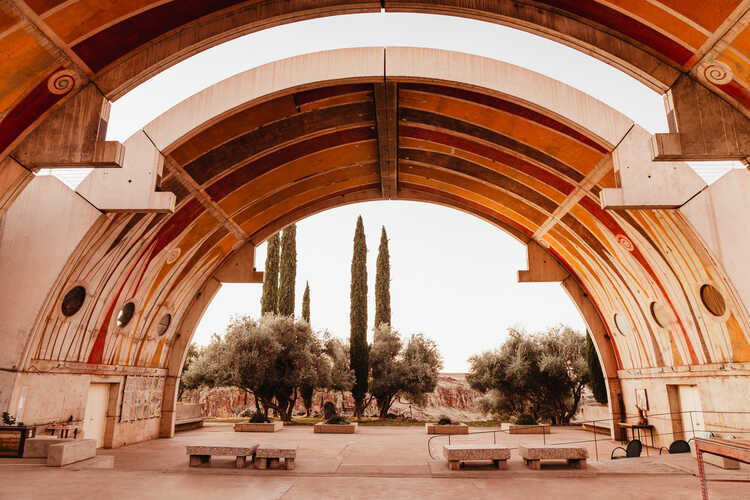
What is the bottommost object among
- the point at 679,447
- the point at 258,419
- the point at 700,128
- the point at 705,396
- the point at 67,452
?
the point at 258,419

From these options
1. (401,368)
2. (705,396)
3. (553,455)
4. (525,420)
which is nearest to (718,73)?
(553,455)

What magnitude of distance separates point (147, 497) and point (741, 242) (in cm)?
1189

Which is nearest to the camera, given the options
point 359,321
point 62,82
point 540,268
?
point 62,82

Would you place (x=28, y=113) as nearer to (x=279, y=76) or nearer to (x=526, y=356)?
(x=279, y=76)

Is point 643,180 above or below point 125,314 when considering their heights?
above

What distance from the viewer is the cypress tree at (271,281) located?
3431cm

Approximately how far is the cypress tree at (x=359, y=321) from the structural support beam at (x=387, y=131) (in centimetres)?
1433

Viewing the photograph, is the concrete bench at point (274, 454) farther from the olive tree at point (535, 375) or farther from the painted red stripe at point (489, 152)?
the olive tree at point (535, 375)

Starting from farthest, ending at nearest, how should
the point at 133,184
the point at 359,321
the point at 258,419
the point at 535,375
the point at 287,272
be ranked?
the point at 287,272, the point at 359,321, the point at 535,375, the point at 258,419, the point at 133,184

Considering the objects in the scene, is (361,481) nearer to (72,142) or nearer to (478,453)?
(478,453)

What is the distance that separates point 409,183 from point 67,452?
1358 centimetres

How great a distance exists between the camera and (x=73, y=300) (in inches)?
494

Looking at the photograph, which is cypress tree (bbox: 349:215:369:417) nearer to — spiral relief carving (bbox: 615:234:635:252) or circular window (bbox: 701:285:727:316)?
spiral relief carving (bbox: 615:234:635:252)

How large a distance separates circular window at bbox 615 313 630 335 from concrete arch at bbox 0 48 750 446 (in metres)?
0.06
